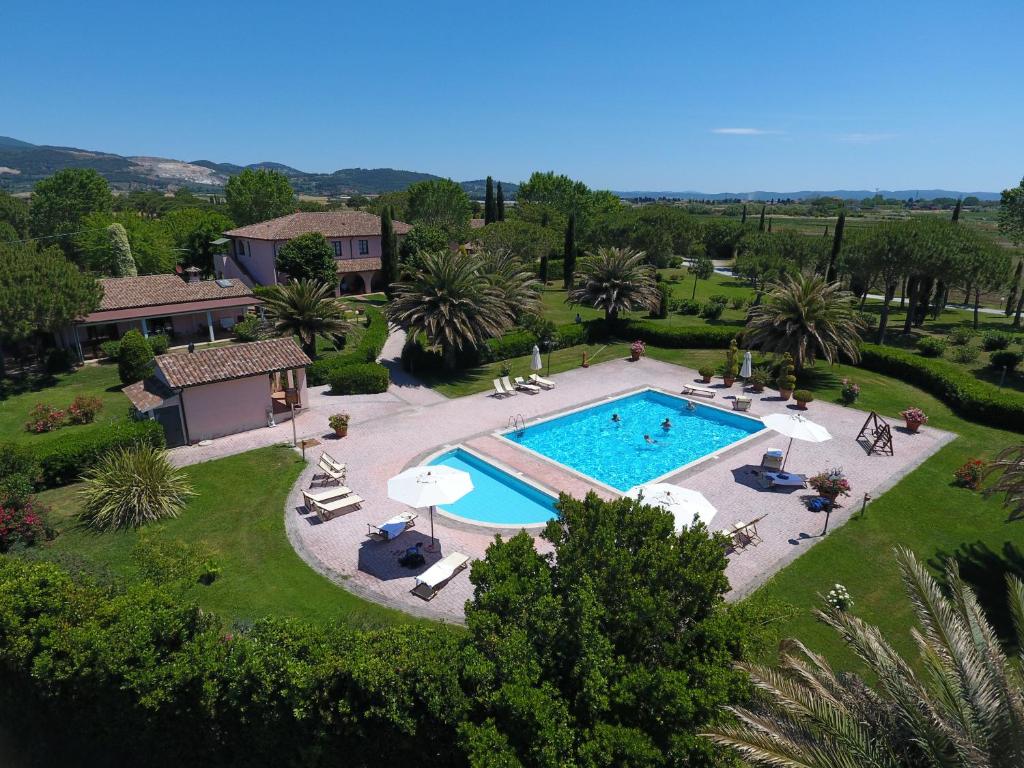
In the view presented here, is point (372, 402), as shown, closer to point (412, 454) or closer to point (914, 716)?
point (412, 454)

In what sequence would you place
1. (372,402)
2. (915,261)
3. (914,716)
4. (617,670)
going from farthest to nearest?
(915,261)
(372,402)
(617,670)
(914,716)

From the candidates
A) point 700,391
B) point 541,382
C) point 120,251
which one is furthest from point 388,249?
point 700,391

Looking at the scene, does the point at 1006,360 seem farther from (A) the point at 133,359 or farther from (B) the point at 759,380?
(A) the point at 133,359

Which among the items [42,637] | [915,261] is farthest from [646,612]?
[915,261]

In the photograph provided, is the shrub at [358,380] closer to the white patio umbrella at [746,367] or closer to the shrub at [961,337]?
the white patio umbrella at [746,367]

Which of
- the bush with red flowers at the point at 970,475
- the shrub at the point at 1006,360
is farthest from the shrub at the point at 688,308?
the bush with red flowers at the point at 970,475

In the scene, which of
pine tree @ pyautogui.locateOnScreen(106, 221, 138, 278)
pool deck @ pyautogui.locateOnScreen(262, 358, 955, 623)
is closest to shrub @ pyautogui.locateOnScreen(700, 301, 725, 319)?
pool deck @ pyautogui.locateOnScreen(262, 358, 955, 623)
